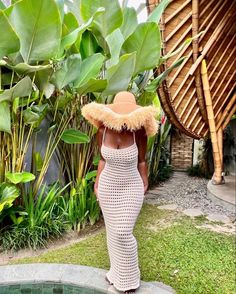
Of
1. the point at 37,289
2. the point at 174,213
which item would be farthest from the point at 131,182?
the point at 174,213

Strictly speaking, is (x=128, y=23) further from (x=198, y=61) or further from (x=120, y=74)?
(x=198, y=61)

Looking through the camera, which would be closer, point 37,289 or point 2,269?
point 37,289

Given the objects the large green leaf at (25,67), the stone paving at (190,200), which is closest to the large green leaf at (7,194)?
the large green leaf at (25,67)

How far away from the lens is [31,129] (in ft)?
10.4

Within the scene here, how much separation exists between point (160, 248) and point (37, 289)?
4.07 feet

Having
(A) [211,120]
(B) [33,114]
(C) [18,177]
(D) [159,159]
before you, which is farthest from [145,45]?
(D) [159,159]

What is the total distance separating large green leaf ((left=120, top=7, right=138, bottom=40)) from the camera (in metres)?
3.51

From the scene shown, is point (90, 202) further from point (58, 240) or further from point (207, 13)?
point (207, 13)

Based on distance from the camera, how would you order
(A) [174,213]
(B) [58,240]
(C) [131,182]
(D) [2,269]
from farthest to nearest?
(A) [174,213], (B) [58,240], (D) [2,269], (C) [131,182]

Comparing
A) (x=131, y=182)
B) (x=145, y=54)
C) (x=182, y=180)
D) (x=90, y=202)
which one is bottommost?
(x=182, y=180)

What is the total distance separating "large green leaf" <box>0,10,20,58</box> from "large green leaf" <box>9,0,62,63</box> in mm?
107

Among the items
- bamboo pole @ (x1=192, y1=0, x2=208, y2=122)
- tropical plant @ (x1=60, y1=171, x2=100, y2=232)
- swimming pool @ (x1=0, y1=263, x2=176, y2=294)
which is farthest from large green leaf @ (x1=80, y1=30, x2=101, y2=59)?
swimming pool @ (x1=0, y1=263, x2=176, y2=294)

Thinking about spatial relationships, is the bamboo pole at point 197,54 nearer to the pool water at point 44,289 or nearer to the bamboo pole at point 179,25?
the bamboo pole at point 179,25

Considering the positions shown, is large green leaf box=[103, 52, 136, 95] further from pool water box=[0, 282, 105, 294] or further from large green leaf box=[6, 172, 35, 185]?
pool water box=[0, 282, 105, 294]
